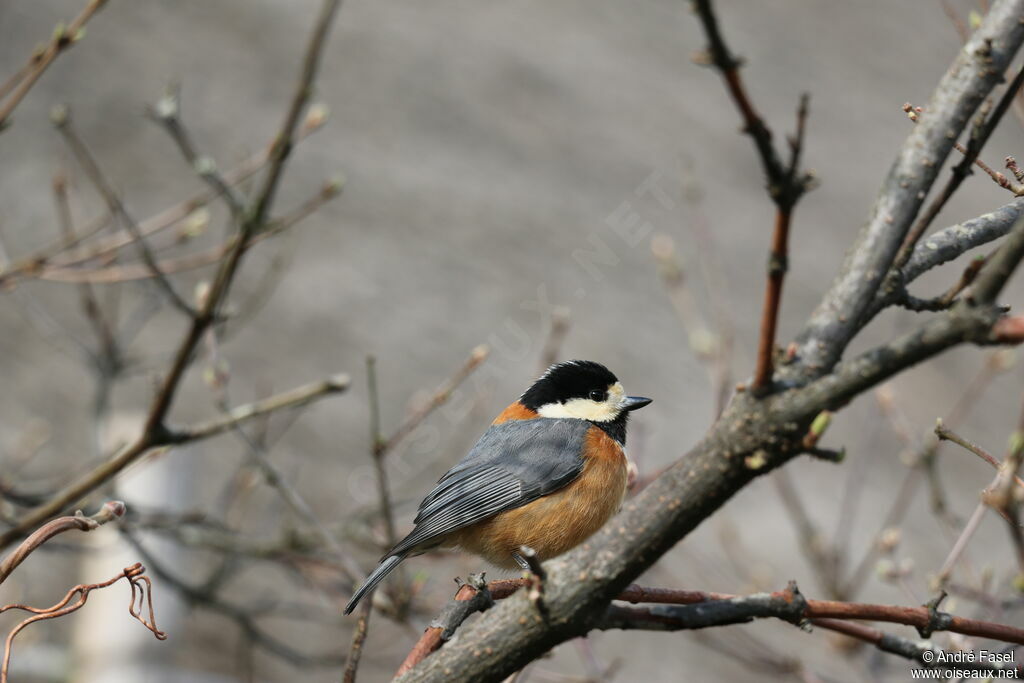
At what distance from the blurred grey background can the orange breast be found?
1.13 ft

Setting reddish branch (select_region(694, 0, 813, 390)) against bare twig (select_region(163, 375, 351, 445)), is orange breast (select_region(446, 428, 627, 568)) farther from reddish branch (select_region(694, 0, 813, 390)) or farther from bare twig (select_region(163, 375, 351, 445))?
reddish branch (select_region(694, 0, 813, 390))

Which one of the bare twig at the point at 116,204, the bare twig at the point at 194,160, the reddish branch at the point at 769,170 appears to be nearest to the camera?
the reddish branch at the point at 769,170

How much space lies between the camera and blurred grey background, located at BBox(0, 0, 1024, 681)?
19.0 ft

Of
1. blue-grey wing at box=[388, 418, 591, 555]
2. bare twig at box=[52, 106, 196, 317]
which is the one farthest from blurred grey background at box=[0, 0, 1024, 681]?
bare twig at box=[52, 106, 196, 317]

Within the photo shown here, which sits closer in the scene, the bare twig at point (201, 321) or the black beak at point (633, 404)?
the bare twig at point (201, 321)

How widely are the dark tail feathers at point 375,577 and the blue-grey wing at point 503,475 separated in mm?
46

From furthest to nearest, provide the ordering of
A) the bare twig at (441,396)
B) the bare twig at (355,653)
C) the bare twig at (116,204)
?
1. the bare twig at (441,396)
2. the bare twig at (116,204)
3. the bare twig at (355,653)

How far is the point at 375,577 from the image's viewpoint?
252 centimetres

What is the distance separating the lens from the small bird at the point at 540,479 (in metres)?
2.94

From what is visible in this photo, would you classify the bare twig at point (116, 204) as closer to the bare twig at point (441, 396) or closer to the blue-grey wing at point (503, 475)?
the bare twig at point (441, 396)

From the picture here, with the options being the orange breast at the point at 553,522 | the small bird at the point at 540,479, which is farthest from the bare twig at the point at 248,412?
the orange breast at the point at 553,522

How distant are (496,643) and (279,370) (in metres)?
5.65

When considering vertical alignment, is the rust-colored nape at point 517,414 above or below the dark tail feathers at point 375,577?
above

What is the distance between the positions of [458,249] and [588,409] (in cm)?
570
